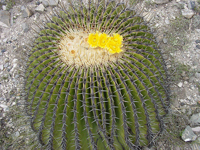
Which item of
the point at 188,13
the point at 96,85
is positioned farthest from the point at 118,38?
the point at 188,13

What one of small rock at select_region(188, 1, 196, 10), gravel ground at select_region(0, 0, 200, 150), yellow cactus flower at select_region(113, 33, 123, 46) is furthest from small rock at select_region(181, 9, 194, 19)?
yellow cactus flower at select_region(113, 33, 123, 46)

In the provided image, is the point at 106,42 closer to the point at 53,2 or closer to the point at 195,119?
the point at 195,119

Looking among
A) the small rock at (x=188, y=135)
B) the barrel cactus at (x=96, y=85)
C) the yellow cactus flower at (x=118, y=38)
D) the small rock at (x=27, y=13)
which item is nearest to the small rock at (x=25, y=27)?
the small rock at (x=27, y=13)

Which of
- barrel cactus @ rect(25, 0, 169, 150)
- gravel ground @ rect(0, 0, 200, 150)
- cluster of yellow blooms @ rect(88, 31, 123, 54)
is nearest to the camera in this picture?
Result: barrel cactus @ rect(25, 0, 169, 150)

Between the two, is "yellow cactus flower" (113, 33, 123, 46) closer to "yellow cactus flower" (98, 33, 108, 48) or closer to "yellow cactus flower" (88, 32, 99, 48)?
"yellow cactus flower" (98, 33, 108, 48)

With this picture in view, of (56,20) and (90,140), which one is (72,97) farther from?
(56,20)

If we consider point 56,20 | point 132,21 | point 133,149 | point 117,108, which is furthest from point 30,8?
point 133,149

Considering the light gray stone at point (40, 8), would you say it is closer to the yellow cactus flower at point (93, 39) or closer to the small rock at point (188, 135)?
the yellow cactus flower at point (93, 39)

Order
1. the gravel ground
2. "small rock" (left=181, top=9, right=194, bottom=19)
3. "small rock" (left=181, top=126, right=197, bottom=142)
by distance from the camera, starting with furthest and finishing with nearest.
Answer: "small rock" (left=181, top=9, right=194, bottom=19), the gravel ground, "small rock" (left=181, top=126, right=197, bottom=142)
